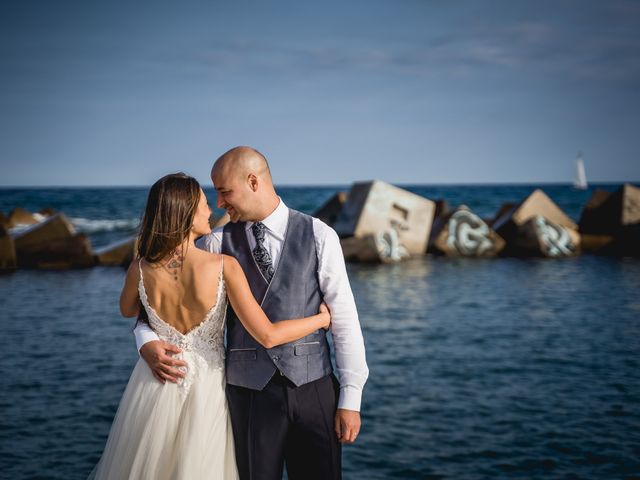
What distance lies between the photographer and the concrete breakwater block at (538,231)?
23.0 metres

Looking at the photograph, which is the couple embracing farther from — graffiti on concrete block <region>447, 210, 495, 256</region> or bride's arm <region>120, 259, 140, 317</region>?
graffiti on concrete block <region>447, 210, 495, 256</region>

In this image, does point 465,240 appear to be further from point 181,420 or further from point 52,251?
point 181,420

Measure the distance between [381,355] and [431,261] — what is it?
39.7 ft

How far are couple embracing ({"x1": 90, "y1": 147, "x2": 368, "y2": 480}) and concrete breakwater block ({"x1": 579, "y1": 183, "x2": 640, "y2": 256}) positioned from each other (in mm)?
23008

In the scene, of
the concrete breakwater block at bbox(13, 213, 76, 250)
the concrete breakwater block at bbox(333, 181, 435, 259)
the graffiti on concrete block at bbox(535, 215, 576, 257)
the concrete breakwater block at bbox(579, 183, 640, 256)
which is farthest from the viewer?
the concrete breakwater block at bbox(579, 183, 640, 256)

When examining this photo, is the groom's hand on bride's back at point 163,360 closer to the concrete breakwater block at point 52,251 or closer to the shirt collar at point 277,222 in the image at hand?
the shirt collar at point 277,222

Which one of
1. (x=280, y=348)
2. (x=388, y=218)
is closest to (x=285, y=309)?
(x=280, y=348)

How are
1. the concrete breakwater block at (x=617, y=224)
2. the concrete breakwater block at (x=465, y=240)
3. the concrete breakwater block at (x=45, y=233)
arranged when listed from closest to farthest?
1. the concrete breakwater block at (x=45, y=233)
2. the concrete breakwater block at (x=465, y=240)
3. the concrete breakwater block at (x=617, y=224)

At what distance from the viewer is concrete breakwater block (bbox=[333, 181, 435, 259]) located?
2128 centimetres

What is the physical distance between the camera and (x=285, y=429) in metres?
2.98

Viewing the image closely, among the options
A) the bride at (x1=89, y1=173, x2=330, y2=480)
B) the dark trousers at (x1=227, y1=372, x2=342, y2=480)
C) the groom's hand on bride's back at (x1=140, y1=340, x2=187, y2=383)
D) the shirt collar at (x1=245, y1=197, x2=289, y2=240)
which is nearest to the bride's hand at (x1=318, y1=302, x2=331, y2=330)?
the bride at (x1=89, y1=173, x2=330, y2=480)

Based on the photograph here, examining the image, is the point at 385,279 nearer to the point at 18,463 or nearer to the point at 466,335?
the point at 466,335

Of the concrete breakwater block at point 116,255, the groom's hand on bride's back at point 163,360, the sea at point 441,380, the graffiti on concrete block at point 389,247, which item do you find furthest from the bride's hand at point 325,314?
the concrete breakwater block at point 116,255

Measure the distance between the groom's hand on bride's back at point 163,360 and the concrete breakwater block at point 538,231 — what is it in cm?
2141
